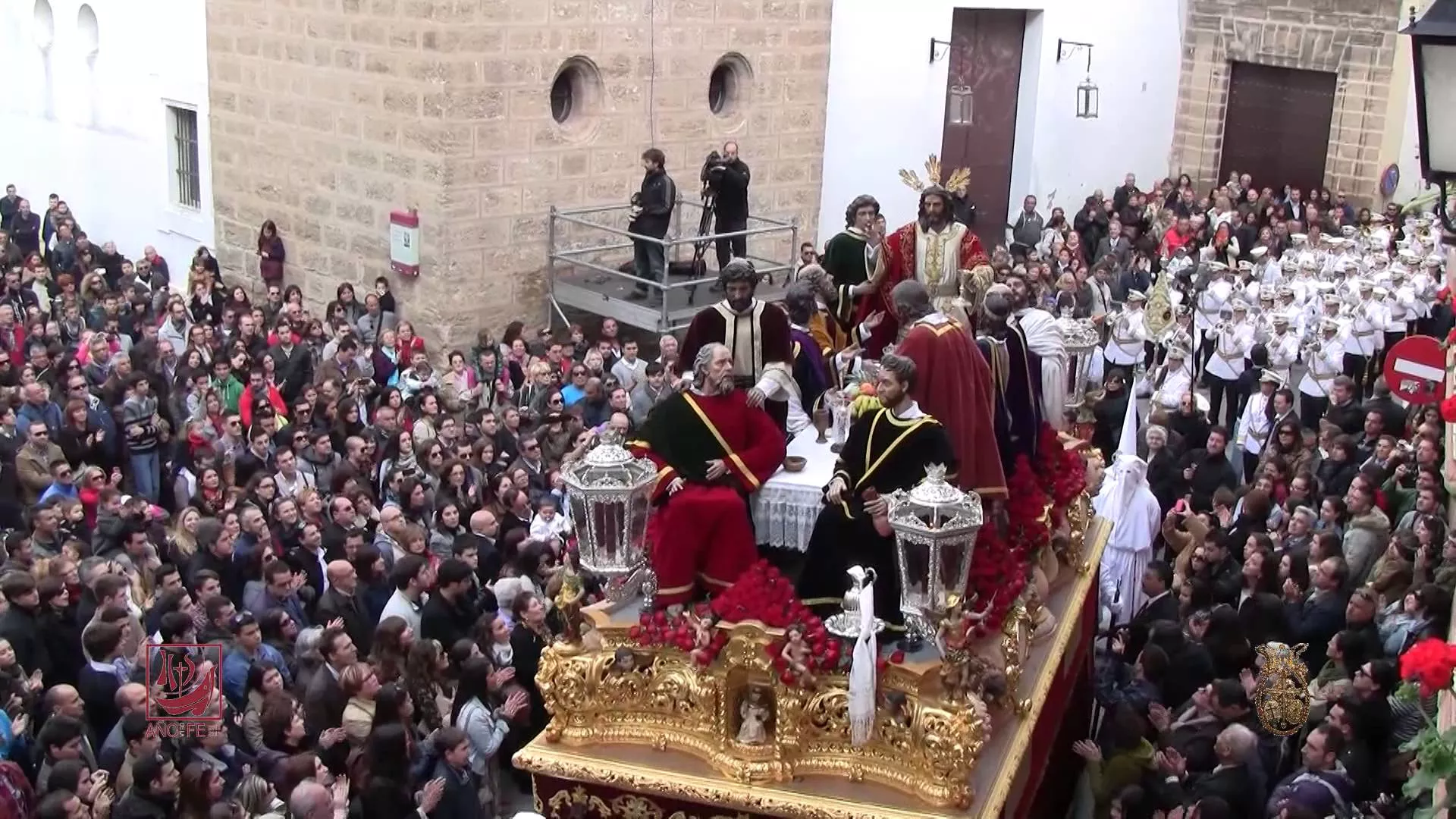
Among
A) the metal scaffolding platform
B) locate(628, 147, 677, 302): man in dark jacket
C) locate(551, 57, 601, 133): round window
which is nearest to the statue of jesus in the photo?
the metal scaffolding platform

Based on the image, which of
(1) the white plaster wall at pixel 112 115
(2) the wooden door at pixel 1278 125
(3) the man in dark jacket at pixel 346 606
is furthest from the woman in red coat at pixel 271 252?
(2) the wooden door at pixel 1278 125

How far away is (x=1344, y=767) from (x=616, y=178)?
40.2 feet

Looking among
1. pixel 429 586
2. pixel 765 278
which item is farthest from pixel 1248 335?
pixel 429 586

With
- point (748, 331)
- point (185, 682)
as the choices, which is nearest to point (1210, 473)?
point (748, 331)

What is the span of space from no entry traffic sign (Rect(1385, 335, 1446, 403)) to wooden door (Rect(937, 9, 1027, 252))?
37.9ft

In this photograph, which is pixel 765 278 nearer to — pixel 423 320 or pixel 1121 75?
pixel 423 320

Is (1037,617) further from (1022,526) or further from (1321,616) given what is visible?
(1321,616)

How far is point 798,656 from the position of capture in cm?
709

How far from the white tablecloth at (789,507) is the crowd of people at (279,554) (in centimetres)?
98

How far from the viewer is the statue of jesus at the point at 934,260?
9164mm

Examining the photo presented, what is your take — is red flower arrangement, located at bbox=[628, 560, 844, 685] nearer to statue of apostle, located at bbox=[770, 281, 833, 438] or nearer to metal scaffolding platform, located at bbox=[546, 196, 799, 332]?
statue of apostle, located at bbox=[770, 281, 833, 438]

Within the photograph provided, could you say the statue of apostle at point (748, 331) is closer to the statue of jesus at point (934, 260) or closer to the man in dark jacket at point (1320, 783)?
the statue of jesus at point (934, 260)

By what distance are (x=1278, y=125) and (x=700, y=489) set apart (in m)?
21.2

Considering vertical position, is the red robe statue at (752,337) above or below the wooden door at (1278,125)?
below
